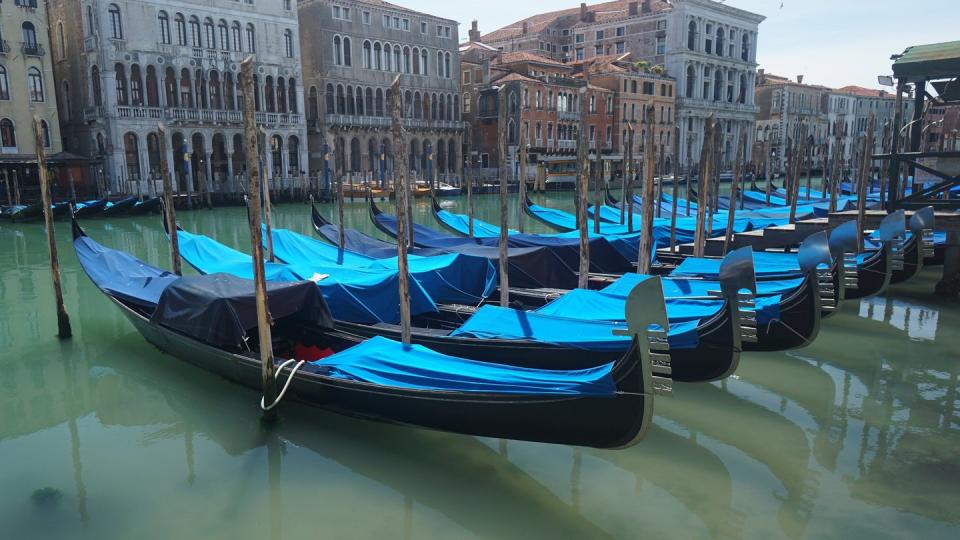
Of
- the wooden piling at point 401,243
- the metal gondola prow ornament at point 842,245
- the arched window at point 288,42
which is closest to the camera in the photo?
the wooden piling at point 401,243

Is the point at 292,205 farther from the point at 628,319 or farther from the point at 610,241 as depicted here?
the point at 628,319

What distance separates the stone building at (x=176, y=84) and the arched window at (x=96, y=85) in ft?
0.11

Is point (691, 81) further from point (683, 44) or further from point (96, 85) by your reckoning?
point (96, 85)

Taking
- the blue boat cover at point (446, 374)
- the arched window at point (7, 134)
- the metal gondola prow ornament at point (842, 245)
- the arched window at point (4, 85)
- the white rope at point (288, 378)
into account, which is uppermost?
the arched window at point (4, 85)

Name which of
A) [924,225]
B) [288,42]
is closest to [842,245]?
[924,225]

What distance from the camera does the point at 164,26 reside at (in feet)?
73.8

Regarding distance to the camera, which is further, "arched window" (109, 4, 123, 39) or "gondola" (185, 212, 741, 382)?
"arched window" (109, 4, 123, 39)

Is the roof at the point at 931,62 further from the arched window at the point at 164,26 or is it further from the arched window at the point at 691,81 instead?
the arched window at the point at 691,81

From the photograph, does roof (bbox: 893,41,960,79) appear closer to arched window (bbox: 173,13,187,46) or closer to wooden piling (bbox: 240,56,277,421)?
wooden piling (bbox: 240,56,277,421)

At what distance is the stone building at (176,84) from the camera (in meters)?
21.5

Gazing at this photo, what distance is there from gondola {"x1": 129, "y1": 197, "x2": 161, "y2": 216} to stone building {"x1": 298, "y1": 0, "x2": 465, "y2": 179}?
8.18 meters

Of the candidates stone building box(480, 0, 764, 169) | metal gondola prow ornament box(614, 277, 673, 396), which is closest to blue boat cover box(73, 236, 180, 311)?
metal gondola prow ornament box(614, 277, 673, 396)

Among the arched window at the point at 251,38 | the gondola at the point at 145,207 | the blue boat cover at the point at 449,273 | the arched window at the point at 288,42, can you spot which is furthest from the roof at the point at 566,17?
the blue boat cover at the point at 449,273

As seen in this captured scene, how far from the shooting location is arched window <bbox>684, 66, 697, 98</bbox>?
37.6 m
